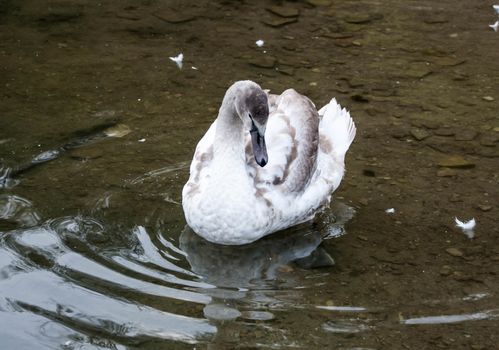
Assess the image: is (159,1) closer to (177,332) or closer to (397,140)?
(397,140)

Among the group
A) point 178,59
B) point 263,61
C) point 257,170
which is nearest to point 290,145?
point 257,170

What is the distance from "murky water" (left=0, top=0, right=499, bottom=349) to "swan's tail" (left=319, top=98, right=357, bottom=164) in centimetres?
33

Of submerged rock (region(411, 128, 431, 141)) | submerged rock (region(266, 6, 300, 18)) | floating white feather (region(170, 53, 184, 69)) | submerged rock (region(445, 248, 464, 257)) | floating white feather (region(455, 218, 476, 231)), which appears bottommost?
submerged rock (region(445, 248, 464, 257))

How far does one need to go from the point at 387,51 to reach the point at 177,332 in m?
5.26

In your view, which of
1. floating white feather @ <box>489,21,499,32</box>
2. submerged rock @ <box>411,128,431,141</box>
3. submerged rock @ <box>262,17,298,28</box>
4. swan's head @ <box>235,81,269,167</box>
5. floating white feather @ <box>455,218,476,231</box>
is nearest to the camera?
swan's head @ <box>235,81,269,167</box>

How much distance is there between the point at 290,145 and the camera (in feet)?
23.2

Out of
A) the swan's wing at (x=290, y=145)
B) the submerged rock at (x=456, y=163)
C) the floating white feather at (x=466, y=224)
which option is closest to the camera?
the swan's wing at (x=290, y=145)

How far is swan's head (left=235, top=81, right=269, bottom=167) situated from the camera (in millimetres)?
6523

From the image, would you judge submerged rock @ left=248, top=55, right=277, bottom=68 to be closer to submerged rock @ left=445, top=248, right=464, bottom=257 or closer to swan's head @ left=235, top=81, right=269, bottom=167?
swan's head @ left=235, top=81, right=269, bottom=167

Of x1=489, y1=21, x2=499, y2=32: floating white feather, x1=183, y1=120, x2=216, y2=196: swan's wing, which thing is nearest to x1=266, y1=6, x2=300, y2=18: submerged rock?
x1=489, y1=21, x2=499, y2=32: floating white feather

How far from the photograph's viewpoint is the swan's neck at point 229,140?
22.2ft

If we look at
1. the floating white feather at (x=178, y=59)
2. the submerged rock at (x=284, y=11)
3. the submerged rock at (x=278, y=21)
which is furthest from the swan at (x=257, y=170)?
the submerged rock at (x=284, y=11)

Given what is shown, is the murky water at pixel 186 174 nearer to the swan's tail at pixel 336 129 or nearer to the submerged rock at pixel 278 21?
the submerged rock at pixel 278 21

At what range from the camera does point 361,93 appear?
9234mm
